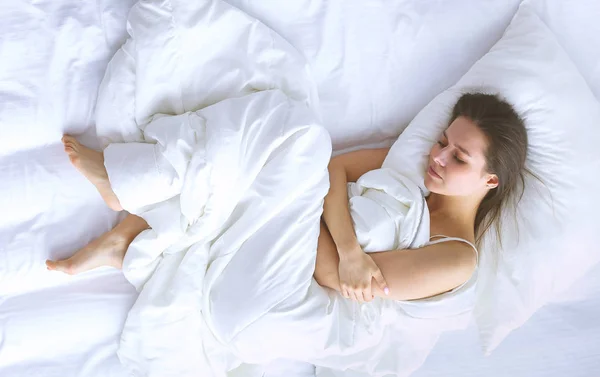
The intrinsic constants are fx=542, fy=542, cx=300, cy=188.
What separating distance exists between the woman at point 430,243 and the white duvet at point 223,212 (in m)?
0.04

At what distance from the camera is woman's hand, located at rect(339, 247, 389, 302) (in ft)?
3.72

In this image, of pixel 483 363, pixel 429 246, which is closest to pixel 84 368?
pixel 429 246

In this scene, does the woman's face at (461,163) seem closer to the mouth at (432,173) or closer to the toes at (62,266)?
the mouth at (432,173)

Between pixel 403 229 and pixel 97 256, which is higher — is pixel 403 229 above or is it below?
above

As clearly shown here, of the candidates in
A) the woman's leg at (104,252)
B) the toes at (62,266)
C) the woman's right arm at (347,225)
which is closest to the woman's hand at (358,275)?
the woman's right arm at (347,225)

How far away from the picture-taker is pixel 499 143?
1.16 metres

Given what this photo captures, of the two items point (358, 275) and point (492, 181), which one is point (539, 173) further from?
point (358, 275)

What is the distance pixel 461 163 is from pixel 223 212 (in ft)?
1.70

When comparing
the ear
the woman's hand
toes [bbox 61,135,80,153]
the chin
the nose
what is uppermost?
the nose

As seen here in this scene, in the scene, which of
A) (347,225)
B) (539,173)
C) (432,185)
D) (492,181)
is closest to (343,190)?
(347,225)

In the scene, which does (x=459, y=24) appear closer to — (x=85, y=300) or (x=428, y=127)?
(x=428, y=127)

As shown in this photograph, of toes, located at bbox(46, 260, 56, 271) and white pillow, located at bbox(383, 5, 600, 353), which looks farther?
white pillow, located at bbox(383, 5, 600, 353)

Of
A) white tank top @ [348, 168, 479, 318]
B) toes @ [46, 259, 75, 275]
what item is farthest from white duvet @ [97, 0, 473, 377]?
toes @ [46, 259, 75, 275]

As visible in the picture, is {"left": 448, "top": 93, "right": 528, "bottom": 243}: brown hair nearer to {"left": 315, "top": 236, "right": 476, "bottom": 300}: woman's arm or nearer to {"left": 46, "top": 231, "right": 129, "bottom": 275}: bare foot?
{"left": 315, "top": 236, "right": 476, "bottom": 300}: woman's arm
